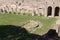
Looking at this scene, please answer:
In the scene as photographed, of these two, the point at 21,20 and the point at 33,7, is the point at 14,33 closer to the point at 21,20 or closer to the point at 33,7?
the point at 21,20

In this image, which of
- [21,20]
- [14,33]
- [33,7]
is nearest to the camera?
[14,33]

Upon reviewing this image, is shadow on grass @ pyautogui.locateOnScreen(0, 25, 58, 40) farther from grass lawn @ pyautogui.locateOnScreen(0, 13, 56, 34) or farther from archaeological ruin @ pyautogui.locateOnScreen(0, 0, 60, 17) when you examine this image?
archaeological ruin @ pyautogui.locateOnScreen(0, 0, 60, 17)

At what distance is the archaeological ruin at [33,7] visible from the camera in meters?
33.9

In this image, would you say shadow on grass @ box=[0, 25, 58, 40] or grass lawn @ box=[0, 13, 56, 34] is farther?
grass lawn @ box=[0, 13, 56, 34]

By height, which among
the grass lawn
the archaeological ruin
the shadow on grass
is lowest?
the shadow on grass

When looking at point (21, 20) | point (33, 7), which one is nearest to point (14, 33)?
point (21, 20)

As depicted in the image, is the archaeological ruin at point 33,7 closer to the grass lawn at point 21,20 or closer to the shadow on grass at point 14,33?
the grass lawn at point 21,20

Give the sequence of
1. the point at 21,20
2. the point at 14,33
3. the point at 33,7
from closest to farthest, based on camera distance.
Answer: the point at 14,33, the point at 21,20, the point at 33,7

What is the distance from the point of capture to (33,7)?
3559cm

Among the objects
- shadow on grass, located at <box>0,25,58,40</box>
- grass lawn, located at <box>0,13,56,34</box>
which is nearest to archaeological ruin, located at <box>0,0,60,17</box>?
grass lawn, located at <box>0,13,56,34</box>

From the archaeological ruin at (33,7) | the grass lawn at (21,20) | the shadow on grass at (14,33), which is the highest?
the archaeological ruin at (33,7)

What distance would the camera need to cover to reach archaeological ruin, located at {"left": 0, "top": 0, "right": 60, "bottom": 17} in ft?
111

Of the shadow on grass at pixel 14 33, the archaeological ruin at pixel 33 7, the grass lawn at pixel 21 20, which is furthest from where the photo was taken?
the archaeological ruin at pixel 33 7

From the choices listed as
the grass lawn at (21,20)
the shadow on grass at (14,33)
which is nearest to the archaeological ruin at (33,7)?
the grass lawn at (21,20)
